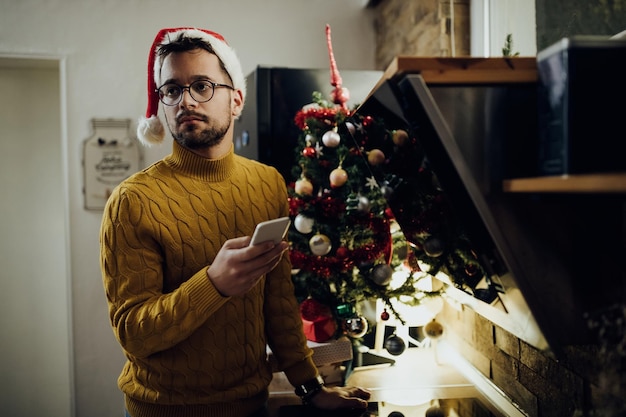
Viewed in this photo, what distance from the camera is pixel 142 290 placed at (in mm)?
1100

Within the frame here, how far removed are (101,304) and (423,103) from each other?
262 centimetres

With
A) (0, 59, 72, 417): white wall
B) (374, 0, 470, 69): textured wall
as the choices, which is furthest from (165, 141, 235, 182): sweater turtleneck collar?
(0, 59, 72, 417): white wall

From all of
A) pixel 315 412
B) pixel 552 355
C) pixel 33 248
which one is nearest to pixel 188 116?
pixel 315 412

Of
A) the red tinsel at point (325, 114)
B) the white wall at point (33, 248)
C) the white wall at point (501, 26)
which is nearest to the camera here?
the white wall at point (501, 26)

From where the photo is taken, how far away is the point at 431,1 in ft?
6.86

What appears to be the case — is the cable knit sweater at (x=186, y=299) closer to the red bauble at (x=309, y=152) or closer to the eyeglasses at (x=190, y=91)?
the eyeglasses at (x=190, y=91)

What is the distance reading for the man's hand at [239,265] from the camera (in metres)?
1.01

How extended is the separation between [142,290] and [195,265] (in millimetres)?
136

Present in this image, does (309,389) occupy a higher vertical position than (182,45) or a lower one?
lower

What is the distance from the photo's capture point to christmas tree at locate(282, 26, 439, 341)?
161 cm

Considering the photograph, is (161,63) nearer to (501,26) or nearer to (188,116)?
(188,116)

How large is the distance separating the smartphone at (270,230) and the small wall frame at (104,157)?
2.09 m

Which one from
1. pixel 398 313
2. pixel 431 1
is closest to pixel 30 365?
pixel 398 313

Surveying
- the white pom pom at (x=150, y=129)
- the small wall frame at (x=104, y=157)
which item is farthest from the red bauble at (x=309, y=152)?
the small wall frame at (x=104, y=157)
